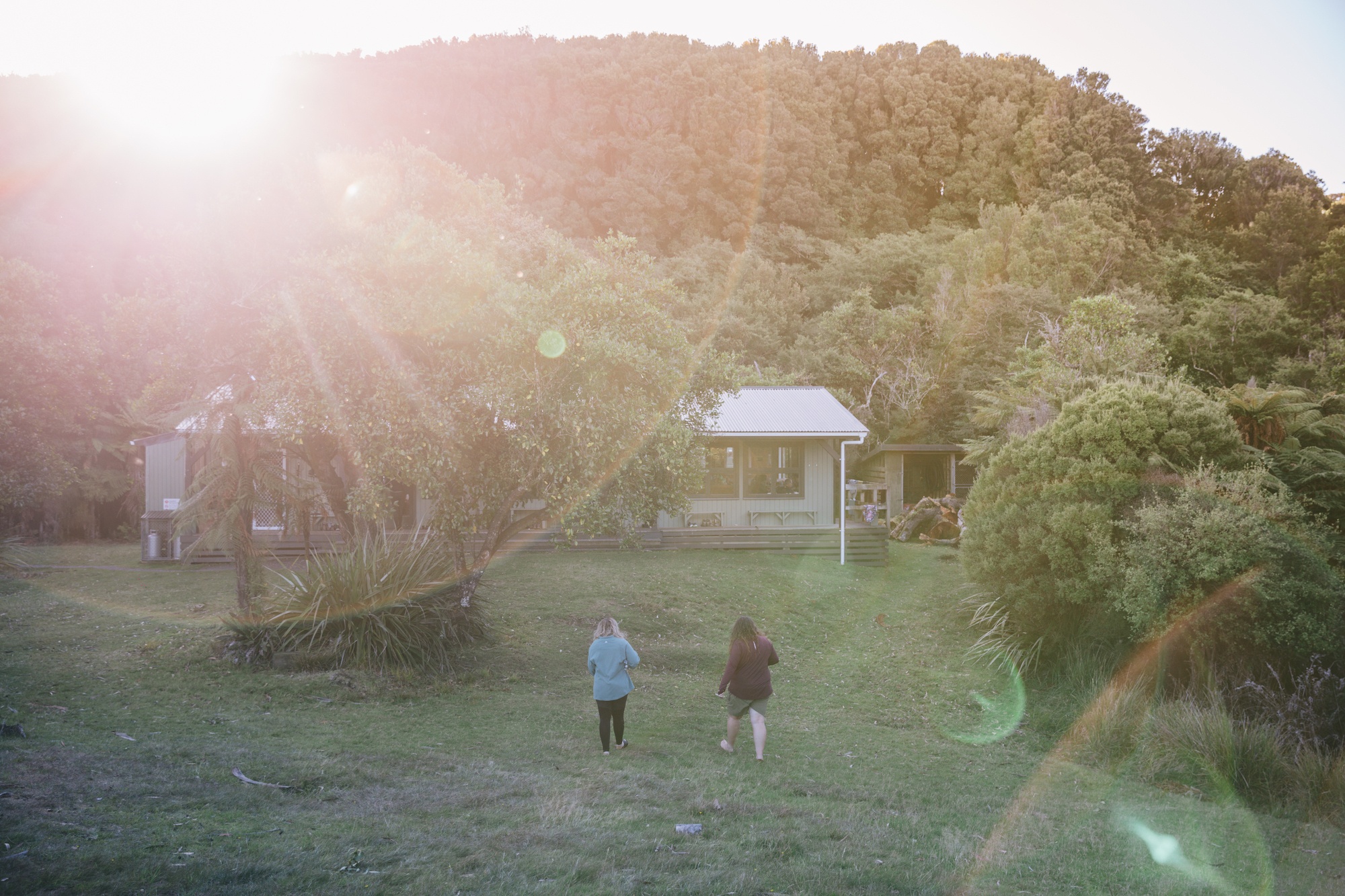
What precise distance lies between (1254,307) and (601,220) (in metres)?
37.2

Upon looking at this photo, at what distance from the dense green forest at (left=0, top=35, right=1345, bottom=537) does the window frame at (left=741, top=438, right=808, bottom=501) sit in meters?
4.26

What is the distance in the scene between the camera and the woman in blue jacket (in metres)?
7.73

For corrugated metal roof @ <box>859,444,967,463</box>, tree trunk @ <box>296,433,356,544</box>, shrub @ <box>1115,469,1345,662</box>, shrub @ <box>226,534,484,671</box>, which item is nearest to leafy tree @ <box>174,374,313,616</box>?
tree trunk @ <box>296,433,356,544</box>

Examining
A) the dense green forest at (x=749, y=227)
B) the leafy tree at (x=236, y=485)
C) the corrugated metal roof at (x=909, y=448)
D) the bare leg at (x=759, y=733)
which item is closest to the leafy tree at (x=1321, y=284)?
the dense green forest at (x=749, y=227)

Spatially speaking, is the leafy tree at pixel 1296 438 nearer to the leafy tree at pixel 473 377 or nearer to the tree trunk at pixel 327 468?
the leafy tree at pixel 473 377

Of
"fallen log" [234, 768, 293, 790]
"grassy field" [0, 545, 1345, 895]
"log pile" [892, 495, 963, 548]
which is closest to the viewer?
"grassy field" [0, 545, 1345, 895]

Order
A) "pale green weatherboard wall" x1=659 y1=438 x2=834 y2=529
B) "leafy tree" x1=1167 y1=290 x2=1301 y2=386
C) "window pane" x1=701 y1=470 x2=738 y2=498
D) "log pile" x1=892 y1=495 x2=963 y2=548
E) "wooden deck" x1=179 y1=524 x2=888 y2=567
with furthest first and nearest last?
"leafy tree" x1=1167 y1=290 x2=1301 y2=386 < "log pile" x1=892 y1=495 x2=963 y2=548 < "window pane" x1=701 y1=470 x2=738 y2=498 < "pale green weatherboard wall" x1=659 y1=438 x2=834 y2=529 < "wooden deck" x1=179 y1=524 x2=888 y2=567

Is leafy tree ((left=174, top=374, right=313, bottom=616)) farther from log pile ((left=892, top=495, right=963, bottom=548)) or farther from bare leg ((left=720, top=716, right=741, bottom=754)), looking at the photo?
log pile ((left=892, top=495, right=963, bottom=548))

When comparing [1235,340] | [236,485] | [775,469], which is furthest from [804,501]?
[1235,340]

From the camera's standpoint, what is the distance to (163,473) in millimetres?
22984

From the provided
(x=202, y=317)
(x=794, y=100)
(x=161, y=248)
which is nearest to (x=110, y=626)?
(x=202, y=317)

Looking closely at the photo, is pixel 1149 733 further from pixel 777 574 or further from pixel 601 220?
pixel 601 220

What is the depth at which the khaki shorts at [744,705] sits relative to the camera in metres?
8.08

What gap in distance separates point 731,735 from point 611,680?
1.28 metres
